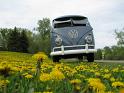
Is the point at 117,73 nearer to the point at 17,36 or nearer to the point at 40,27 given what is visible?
the point at 17,36

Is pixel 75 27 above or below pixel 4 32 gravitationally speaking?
below

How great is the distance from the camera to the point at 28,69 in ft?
17.8

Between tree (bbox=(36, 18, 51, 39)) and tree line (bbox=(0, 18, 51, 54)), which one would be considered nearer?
tree line (bbox=(0, 18, 51, 54))

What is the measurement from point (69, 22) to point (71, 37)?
0.79 metres

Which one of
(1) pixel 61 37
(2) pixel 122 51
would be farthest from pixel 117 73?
(2) pixel 122 51

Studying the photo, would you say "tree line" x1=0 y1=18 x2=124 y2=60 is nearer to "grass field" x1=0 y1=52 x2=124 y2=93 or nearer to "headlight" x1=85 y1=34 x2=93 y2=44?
"headlight" x1=85 y1=34 x2=93 y2=44

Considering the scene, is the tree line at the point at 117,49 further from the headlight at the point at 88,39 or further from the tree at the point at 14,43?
the headlight at the point at 88,39

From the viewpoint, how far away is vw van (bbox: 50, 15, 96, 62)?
59.9 feet

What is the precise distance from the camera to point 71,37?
733 inches

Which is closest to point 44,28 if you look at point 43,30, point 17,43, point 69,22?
point 43,30

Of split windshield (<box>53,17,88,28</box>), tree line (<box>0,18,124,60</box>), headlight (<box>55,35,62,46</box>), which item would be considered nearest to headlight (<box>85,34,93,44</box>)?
split windshield (<box>53,17,88,28</box>)

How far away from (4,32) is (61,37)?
10724cm

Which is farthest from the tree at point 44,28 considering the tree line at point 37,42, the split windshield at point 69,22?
the split windshield at point 69,22

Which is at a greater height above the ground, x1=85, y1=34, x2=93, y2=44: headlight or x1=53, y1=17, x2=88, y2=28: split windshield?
x1=53, y1=17, x2=88, y2=28: split windshield
